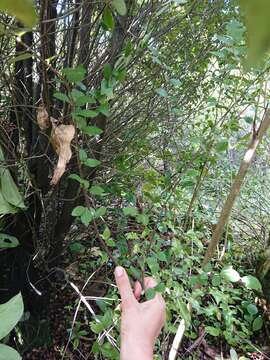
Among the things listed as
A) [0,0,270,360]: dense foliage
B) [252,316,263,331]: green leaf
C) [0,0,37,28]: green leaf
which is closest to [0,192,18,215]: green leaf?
[0,0,270,360]: dense foliage

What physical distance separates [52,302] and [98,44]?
0.98 metres

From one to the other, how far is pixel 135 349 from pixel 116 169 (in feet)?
2.46

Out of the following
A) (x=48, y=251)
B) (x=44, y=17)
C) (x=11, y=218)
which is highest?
(x=44, y=17)

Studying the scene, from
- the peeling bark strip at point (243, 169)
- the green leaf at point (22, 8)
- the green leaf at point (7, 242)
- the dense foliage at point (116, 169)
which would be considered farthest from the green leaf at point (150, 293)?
the green leaf at point (22, 8)

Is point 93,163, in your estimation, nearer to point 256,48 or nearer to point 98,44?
point 98,44

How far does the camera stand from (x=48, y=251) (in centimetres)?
152

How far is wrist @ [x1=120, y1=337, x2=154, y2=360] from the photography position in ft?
2.42

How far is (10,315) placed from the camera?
0.81 metres

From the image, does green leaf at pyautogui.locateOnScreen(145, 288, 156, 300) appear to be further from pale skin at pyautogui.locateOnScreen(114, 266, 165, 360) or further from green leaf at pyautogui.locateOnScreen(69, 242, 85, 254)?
green leaf at pyautogui.locateOnScreen(69, 242, 85, 254)

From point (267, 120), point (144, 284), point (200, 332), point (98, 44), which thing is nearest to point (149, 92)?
point (98, 44)

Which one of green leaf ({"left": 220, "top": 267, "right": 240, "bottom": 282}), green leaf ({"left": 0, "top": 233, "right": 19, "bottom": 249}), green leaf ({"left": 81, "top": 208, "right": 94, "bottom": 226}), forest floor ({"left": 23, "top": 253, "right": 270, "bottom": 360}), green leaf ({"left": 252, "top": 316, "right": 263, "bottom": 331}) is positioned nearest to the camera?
green leaf ({"left": 81, "top": 208, "right": 94, "bottom": 226})

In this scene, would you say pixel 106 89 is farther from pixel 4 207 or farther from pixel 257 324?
pixel 257 324

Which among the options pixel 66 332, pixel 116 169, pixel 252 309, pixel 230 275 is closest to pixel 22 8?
pixel 230 275

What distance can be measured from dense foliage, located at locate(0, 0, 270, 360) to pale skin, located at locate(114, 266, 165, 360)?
10cm
